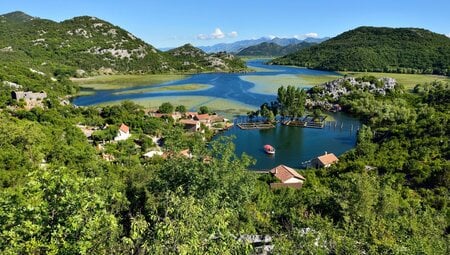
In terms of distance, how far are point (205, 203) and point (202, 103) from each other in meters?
68.3

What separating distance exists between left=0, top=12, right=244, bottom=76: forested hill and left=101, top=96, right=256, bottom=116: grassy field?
158 ft

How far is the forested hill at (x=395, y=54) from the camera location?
145250mm

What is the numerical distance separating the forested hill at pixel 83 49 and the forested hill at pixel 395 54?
52745mm

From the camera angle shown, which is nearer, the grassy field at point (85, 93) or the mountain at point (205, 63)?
the grassy field at point (85, 93)

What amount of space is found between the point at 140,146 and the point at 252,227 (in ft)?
93.7

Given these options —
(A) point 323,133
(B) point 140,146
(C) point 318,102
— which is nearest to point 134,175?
(B) point 140,146

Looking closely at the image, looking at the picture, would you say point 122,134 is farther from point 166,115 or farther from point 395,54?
point 395,54

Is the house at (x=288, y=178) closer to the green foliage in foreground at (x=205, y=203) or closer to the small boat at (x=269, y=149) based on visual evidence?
the green foliage in foreground at (x=205, y=203)

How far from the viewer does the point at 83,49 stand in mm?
149750

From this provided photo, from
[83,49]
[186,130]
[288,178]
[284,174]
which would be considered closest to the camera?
[288,178]

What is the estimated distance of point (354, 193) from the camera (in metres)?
15.9

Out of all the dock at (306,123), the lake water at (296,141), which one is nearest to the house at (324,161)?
the lake water at (296,141)

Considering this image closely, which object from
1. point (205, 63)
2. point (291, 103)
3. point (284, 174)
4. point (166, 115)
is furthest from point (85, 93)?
point (205, 63)

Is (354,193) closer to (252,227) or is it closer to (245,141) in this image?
(252,227)
